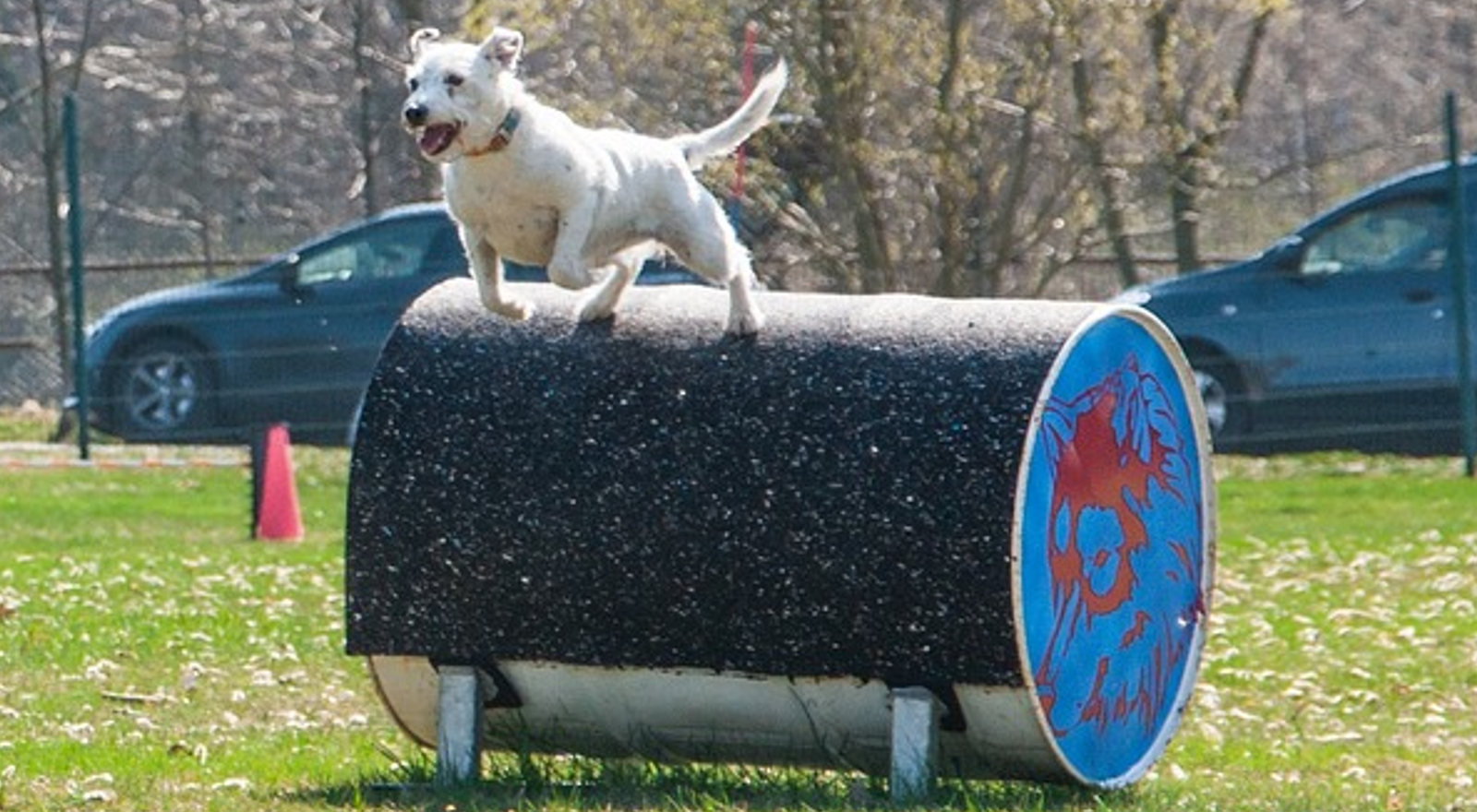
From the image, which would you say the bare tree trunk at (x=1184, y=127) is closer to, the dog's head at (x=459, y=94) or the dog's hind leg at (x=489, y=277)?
the dog's hind leg at (x=489, y=277)

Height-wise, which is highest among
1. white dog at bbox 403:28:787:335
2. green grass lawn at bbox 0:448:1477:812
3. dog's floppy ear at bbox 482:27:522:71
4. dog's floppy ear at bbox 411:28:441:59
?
dog's floppy ear at bbox 411:28:441:59

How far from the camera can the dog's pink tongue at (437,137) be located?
20.9 ft

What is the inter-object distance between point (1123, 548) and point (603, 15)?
10877 mm

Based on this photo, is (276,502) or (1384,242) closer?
(276,502)

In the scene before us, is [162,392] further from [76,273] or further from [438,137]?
[438,137]

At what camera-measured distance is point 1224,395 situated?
18.5 m

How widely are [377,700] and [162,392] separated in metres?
10.3

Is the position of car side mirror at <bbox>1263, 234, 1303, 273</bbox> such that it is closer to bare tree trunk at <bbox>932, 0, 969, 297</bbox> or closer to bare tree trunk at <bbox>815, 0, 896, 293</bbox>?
bare tree trunk at <bbox>932, 0, 969, 297</bbox>

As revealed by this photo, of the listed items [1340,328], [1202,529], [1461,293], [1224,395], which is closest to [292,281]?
[1224,395]

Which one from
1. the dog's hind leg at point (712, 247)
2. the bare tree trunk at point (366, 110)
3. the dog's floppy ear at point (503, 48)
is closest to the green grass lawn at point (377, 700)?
the dog's hind leg at point (712, 247)

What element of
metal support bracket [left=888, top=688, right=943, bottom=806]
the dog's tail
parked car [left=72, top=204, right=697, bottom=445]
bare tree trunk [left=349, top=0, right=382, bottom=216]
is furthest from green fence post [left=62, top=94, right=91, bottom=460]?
metal support bracket [left=888, top=688, right=943, bottom=806]

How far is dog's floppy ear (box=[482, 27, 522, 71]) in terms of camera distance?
652 cm

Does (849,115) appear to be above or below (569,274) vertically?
above

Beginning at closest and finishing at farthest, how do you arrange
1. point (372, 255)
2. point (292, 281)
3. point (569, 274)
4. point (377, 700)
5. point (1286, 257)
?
point (569, 274) → point (377, 700) → point (1286, 257) → point (372, 255) → point (292, 281)
